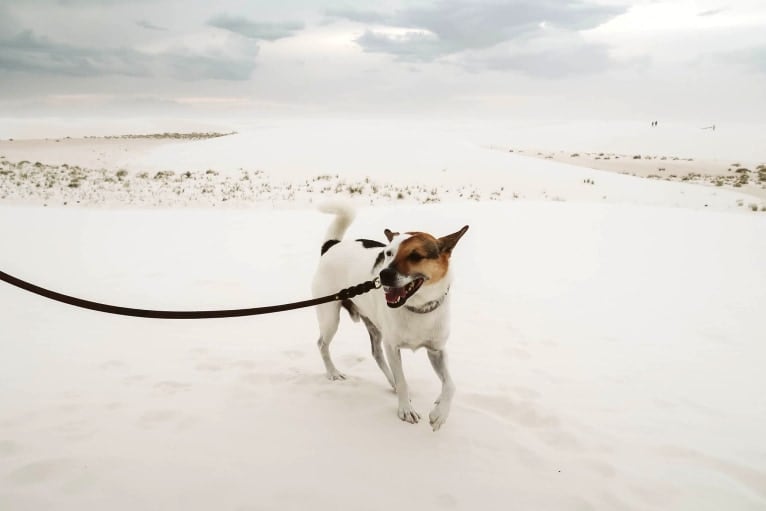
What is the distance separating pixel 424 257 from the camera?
3.28 meters

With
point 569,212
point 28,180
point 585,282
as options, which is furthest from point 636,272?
point 28,180

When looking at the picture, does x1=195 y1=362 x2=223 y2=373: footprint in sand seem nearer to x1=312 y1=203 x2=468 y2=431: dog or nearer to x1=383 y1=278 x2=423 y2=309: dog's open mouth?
x1=312 y1=203 x2=468 y2=431: dog

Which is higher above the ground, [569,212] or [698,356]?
[569,212]

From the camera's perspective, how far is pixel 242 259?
9500 mm

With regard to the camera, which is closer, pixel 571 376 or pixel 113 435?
pixel 113 435

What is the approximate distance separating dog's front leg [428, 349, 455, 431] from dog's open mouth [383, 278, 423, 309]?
0.69 m

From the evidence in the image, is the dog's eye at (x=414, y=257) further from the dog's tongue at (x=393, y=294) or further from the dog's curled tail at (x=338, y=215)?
the dog's curled tail at (x=338, y=215)

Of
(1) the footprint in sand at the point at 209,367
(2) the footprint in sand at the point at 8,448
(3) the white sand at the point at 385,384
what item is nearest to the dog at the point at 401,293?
(3) the white sand at the point at 385,384

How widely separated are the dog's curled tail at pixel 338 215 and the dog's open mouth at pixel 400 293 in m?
1.14

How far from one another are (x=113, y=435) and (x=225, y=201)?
16369 millimetres

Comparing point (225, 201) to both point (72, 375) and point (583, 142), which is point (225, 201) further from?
point (583, 142)

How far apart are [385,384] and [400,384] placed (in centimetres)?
86

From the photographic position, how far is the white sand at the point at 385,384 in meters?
A: 3.04

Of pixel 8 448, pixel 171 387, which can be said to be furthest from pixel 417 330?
pixel 8 448
